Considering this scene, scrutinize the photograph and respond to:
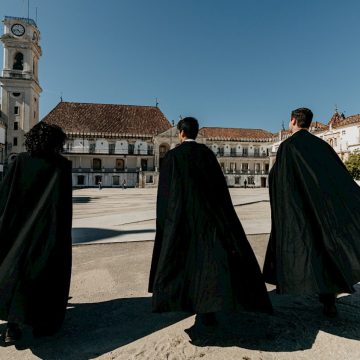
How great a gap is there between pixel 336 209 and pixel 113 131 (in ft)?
186

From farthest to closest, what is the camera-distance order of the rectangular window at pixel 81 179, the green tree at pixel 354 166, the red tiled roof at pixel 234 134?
the red tiled roof at pixel 234 134, the rectangular window at pixel 81 179, the green tree at pixel 354 166

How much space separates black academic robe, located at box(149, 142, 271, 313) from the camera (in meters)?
2.56

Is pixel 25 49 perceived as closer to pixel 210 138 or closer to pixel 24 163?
pixel 210 138

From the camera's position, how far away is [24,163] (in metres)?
2.75

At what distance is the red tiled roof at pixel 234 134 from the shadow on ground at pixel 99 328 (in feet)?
211

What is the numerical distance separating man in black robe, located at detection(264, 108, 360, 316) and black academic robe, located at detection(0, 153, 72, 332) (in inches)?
81.4

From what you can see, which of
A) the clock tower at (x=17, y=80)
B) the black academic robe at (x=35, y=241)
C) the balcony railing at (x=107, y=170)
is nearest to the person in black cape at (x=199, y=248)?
the black academic robe at (x=35, y=241)

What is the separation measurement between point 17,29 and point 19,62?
5088 mm

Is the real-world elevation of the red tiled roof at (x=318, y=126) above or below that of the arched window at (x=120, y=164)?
above

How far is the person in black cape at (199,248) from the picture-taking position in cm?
255

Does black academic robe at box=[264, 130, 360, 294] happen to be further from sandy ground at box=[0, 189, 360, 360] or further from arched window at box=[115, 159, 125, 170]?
arched window at box=[115, 159, 125, 170]

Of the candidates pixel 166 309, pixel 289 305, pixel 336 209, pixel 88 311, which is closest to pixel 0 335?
pixel 88 311

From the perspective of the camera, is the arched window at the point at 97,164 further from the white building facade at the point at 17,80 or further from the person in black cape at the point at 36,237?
the person in black cape at the point at 36,237

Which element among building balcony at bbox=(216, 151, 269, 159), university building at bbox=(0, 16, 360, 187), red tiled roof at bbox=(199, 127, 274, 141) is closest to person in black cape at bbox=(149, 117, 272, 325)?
university building at bbox=(0, 16, 360, 187)
